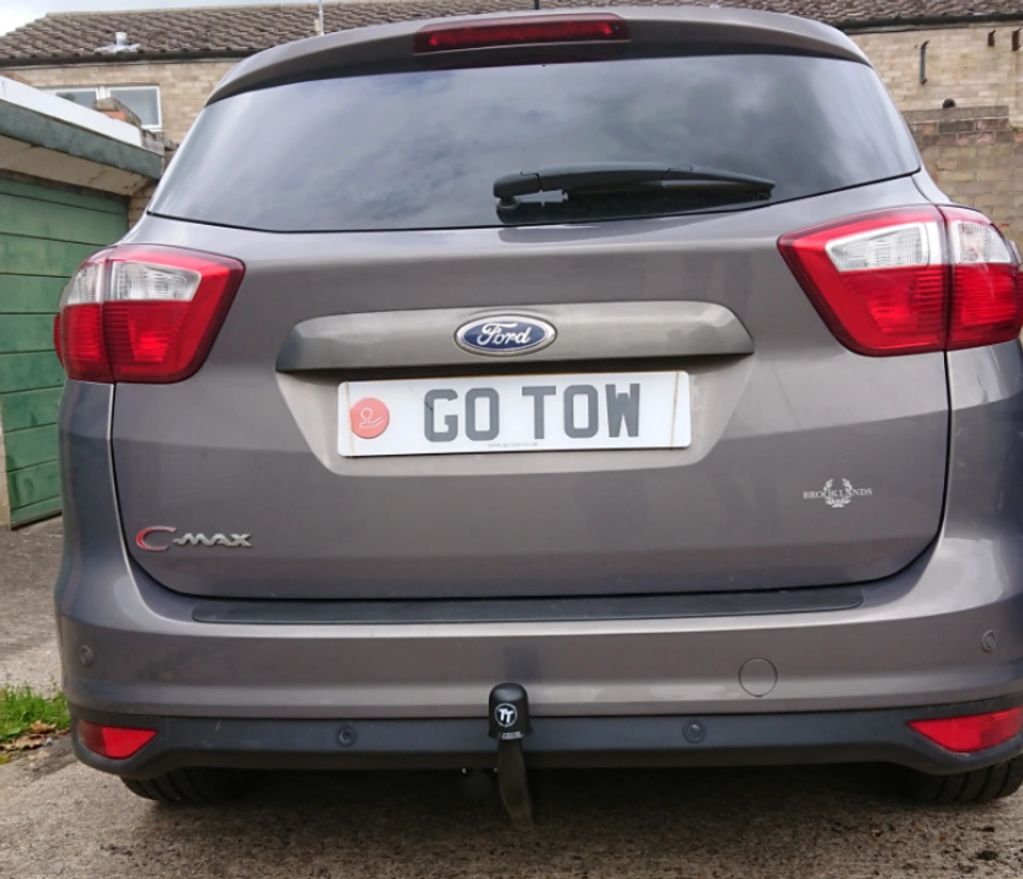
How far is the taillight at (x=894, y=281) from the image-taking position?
195cm

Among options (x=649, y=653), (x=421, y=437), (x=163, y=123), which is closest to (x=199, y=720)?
(x=421, y=437)

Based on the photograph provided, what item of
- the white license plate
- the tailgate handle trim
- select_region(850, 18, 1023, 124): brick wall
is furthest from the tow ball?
select_region(850, 18, 1023, 124): brick wall

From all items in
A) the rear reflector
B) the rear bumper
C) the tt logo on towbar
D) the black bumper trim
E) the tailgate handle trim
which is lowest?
the rear reflector

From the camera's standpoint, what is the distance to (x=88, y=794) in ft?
10.0

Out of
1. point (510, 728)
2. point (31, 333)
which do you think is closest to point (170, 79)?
point (31, 333)

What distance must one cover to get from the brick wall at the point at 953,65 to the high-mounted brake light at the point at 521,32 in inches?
964

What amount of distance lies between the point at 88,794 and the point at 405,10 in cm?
2851

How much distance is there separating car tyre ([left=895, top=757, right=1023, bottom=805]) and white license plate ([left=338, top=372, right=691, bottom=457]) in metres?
1.16

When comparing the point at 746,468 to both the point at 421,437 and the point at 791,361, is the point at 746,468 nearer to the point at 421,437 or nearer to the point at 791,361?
the point at 791,361

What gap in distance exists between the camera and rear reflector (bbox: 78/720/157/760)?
2.09m

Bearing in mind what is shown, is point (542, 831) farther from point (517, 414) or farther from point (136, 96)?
point (136, 96)

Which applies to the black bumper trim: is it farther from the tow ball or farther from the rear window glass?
the rear window glass

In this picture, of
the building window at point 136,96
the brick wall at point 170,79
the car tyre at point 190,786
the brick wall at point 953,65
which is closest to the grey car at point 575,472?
the car tyre at point 190,786

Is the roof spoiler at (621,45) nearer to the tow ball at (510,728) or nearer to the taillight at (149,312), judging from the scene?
the taillight at (149,312)
